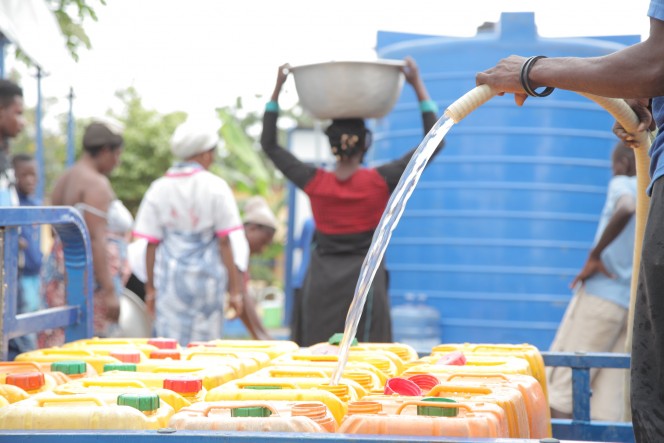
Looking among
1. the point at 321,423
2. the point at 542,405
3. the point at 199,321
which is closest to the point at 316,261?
the point at 199,321

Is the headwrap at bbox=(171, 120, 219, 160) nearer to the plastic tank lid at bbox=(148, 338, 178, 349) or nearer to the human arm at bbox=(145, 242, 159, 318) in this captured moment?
the human arm at bbox=(145, 242, 159, 318)

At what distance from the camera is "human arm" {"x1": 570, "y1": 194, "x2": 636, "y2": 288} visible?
4.96 meters

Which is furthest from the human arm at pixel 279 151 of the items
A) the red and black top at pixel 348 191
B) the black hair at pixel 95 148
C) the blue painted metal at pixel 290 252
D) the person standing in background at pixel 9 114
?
the blue painted metal at pixel 290 252

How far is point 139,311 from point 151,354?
3.62m

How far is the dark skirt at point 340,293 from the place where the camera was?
4551 mm

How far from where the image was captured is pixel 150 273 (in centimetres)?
566

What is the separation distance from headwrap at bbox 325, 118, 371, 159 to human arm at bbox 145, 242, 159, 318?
4.88ft

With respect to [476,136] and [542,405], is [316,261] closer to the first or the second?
[476,136]

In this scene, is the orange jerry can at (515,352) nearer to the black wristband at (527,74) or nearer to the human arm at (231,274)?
the black wristband at (527,74)

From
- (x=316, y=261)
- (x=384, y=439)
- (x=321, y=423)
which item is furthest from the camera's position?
(x=316, y=261)

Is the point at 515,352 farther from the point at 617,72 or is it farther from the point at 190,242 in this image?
the point at 190,242

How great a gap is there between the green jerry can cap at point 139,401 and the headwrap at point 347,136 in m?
2.86

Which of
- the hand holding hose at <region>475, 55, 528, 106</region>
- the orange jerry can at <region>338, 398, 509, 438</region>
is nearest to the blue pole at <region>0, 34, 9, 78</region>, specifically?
the hand holding hose at <region>475, 55, 528, 106</region>

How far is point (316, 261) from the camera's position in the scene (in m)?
4.74
